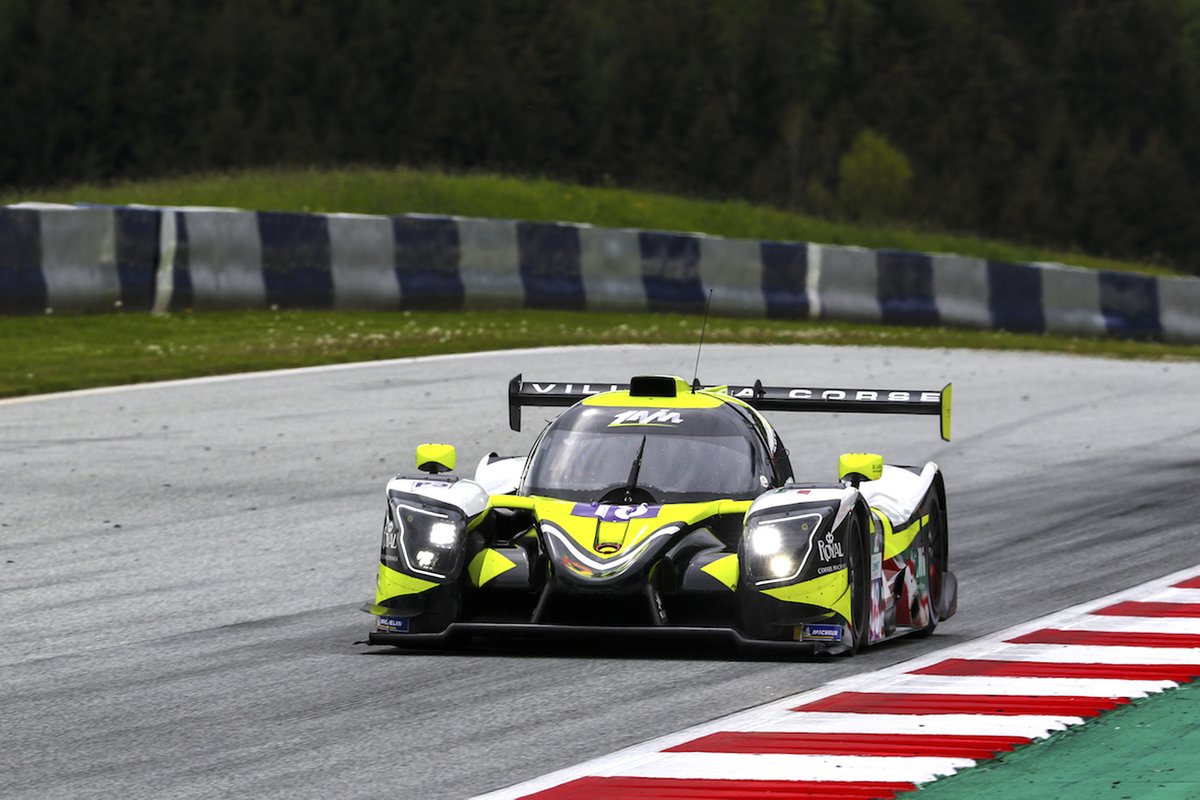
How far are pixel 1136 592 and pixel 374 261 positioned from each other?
12.6 metres

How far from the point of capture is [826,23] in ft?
315

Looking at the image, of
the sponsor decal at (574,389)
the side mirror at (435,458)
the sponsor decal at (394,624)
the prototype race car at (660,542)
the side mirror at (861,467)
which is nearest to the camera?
the prototype race car at (660,542)

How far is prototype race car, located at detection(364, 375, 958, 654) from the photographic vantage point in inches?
296

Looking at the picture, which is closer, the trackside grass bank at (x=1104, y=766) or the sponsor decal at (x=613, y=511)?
the trackside grass bank at (x=1104, y=766)

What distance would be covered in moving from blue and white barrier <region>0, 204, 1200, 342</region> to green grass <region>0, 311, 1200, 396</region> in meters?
0.24

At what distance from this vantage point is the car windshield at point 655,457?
8.23 metres

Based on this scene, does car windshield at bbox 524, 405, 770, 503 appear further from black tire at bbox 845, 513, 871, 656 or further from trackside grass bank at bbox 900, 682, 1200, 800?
trackside grass bank at bbox 900, 682, 1200, 800

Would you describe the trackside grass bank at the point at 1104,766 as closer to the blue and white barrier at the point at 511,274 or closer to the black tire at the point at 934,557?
the black tire at the point at 934,557

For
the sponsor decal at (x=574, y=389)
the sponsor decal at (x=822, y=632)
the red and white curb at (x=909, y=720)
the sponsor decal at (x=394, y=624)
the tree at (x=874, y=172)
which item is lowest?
the red and white curb at (x=909, y=720)

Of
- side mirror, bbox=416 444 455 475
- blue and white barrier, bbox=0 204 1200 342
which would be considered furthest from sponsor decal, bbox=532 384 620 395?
blue and white barrier, bbox=0 204 1200 342

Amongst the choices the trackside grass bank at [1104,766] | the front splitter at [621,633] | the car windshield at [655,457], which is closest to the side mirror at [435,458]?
the car windshield at [655,457]

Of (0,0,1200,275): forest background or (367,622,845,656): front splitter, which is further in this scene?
(0,0,1200,275): forest background

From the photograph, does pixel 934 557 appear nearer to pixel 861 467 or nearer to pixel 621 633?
pixel 861 467

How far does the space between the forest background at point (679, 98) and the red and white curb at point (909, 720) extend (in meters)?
52.1
